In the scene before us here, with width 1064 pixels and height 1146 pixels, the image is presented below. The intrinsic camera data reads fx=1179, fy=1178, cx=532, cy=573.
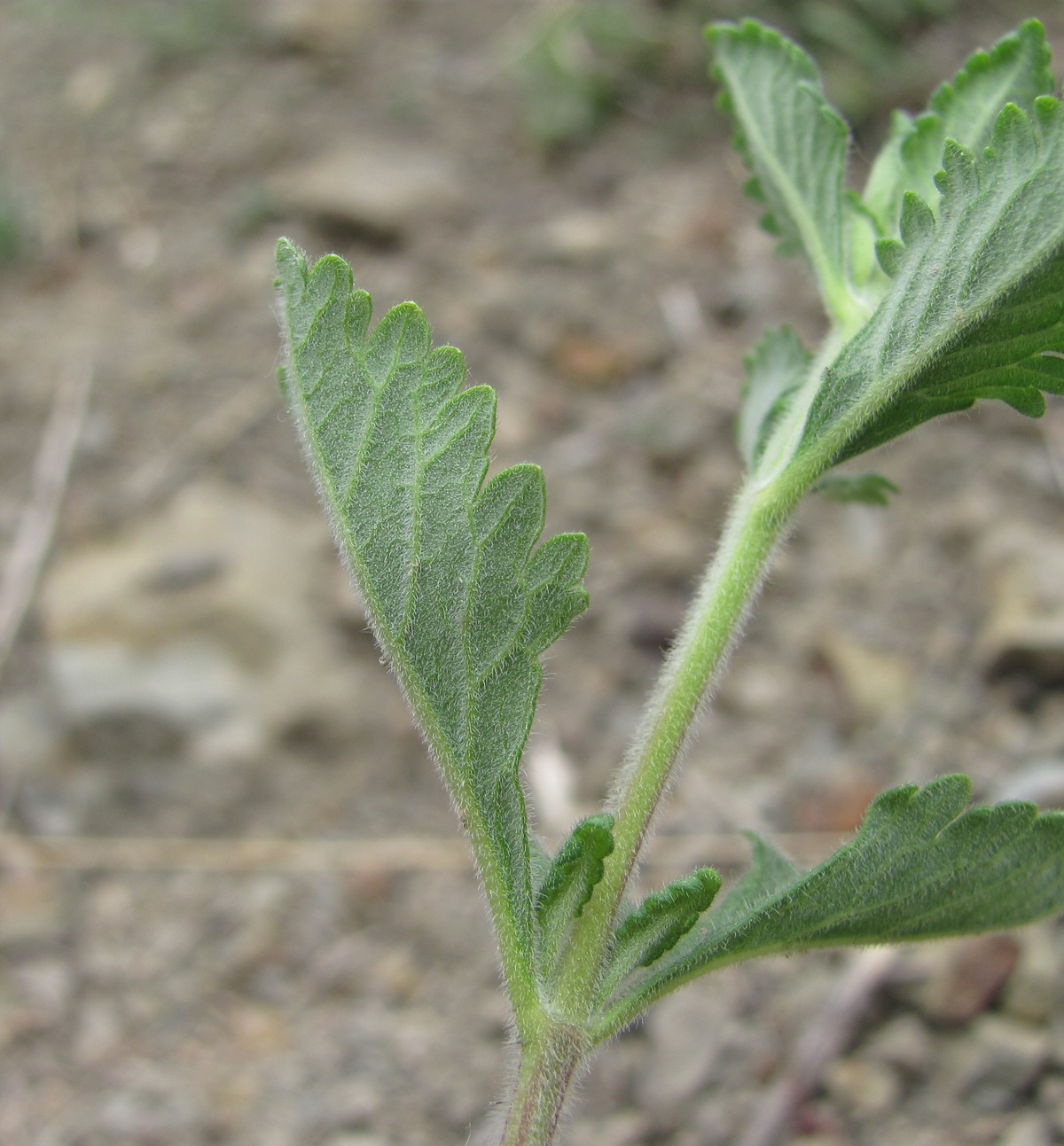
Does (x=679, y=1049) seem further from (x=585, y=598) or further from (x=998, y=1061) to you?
(x=585, y=598)

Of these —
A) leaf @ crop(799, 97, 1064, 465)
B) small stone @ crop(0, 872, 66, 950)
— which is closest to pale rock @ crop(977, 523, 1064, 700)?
leaf @ crop(799, 97, 1064, 465)

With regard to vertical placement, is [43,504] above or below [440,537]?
below

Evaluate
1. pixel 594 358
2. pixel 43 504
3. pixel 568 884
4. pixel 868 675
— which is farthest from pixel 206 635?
pixel 568 884

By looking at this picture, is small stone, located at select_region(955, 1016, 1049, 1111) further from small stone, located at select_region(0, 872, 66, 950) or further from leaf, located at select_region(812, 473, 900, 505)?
small stone, located at select_region(0, 872, 66, 950)

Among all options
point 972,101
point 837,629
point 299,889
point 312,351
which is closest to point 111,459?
point 299,889

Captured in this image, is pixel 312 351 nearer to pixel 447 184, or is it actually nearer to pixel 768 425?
pixel 768 425

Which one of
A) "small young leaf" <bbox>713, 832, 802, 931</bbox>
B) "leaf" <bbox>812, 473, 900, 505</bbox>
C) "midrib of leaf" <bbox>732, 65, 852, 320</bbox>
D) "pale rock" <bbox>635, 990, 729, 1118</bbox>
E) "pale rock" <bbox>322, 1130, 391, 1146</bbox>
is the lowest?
"pale rock" <bbox>322, 1130, 391, 1146</bbox>

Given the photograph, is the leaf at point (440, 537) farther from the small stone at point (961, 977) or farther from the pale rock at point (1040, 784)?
the pale rock at point (1040, 784)
